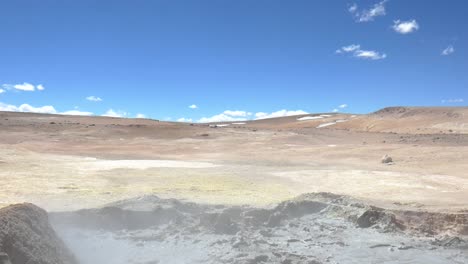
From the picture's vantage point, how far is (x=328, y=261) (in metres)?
8.85

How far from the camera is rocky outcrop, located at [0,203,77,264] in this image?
20.4ft

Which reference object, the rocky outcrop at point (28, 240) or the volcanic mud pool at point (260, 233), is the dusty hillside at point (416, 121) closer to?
the volcanic mud pool at point (260, 233)

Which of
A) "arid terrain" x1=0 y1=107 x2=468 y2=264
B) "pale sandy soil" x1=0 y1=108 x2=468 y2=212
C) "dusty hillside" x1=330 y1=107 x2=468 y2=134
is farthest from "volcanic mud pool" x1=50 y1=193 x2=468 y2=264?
"dusty hillside" x1=330 y1=107 x2=468 y2=134

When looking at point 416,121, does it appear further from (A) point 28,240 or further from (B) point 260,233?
(A) point 28,240

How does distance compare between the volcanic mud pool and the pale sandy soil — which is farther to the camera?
the pale sandy soil

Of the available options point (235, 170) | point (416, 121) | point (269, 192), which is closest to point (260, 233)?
point (269, 192)

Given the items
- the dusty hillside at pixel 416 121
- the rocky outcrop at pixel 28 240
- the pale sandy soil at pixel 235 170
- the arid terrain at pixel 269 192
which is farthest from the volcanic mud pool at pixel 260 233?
the dusty hillside at pixel 416 121

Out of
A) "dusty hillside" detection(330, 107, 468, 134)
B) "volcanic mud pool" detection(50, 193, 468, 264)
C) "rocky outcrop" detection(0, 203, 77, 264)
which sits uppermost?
"dusty hillside" detection(330, 107, 468, 134)

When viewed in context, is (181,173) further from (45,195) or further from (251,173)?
(45,195)

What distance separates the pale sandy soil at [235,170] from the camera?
1437 cm

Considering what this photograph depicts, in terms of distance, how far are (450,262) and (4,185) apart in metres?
12.4

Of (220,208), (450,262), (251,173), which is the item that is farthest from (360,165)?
(450,262)

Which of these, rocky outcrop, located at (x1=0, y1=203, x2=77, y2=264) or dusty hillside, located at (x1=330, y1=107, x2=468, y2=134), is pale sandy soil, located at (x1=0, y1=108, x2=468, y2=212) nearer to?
dusty hillside, located at (x1=330, y1=107, x2=468, y2=134)

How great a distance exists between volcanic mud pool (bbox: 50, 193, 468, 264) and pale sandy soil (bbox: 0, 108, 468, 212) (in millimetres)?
1380
